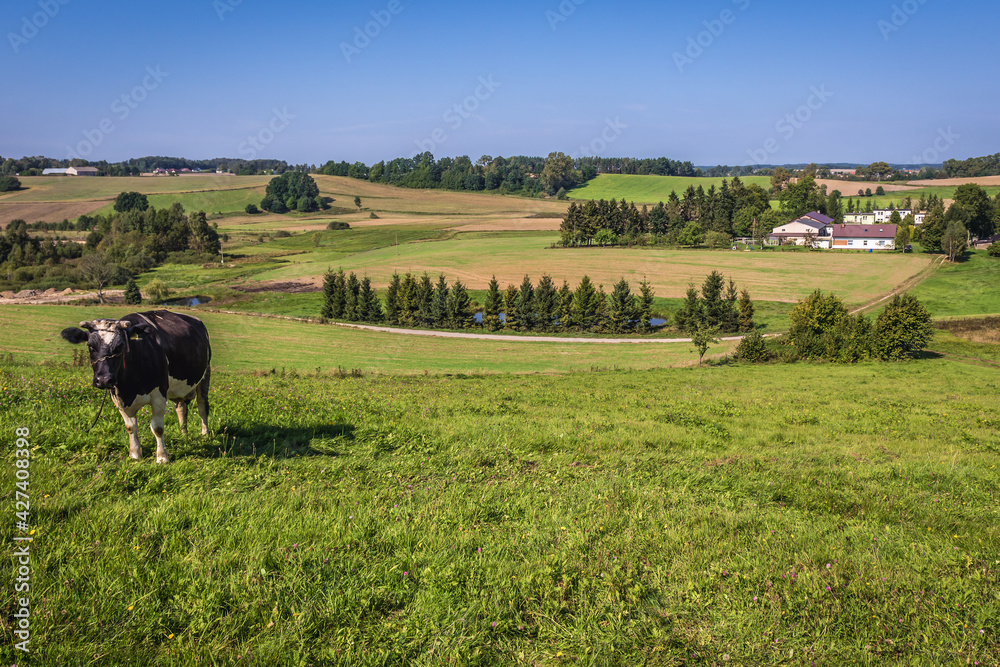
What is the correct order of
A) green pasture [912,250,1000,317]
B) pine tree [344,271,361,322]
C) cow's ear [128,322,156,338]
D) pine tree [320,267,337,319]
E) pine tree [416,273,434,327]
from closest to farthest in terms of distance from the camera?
1. cow's ear [128,322,156,338]
2. green pasture [912,250,1000,317]
3. pine tree [416,273,434,327]
4. pine tree [320,267,337,319]
5. pine tree [344,271,361,322]

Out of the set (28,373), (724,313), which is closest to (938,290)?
(724,313)

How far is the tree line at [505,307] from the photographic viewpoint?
71.4m

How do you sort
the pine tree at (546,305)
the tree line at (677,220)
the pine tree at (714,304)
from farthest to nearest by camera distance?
the tree line at (677,220) → the pine tree at (546,305) → the pine tree at (714,304)

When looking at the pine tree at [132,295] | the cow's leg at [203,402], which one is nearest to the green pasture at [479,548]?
the cow's leg at [203,402]

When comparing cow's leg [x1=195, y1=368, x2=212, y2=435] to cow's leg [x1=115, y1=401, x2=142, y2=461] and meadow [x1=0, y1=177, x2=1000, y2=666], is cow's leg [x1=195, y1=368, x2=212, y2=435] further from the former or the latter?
cow's leg [x1=115, y1=401, x2=142, y2=461]

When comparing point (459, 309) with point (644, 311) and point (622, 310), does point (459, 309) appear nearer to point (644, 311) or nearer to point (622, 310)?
point (622, 310)

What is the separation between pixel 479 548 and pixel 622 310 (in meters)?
67.1

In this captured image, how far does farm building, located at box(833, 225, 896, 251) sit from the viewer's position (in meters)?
128

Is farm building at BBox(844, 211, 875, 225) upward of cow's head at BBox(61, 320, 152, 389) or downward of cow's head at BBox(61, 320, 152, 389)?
upward

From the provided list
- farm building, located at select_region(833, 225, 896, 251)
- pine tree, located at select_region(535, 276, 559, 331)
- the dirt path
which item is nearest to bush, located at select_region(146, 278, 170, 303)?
pine tree, located at select_region(535, 276, 559, 331)

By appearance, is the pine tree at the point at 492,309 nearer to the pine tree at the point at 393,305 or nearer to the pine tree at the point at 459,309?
the pine tree at the point at 459,309

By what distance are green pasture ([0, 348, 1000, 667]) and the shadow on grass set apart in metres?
0.07

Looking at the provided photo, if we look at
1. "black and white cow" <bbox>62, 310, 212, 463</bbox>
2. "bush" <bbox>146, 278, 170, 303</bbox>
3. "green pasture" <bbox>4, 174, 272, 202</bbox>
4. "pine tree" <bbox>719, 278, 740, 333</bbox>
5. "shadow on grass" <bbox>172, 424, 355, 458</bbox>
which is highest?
"green pasture" <bbox>4, 174, 272, 202</bbox>

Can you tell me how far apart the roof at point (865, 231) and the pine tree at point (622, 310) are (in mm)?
90164
